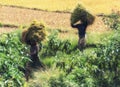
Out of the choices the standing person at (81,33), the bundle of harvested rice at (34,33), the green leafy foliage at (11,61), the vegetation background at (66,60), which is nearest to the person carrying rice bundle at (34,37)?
the bundle of harvested rice at (34,33)

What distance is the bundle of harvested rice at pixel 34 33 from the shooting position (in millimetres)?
14023

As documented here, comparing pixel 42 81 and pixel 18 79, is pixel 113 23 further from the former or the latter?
pixel 18 79

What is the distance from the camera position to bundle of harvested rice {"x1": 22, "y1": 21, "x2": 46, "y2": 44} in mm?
14023

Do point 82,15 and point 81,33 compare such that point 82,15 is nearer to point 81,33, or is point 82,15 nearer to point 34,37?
point 81,33

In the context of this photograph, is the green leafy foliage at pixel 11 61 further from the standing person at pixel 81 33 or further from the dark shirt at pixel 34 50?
the standing person at pixel 81 33

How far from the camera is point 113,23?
637 inches

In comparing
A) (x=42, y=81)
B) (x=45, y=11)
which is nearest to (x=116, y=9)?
(x=45, y=11)

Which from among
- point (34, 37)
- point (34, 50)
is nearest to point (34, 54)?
point (34, 50)

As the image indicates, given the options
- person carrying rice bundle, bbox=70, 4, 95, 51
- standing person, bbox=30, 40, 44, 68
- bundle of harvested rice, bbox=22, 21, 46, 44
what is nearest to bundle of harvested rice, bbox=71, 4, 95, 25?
person carrying rice bundle, bbox=70, 4, 95, 51

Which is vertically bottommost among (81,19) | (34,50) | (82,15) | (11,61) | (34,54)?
(34,54)

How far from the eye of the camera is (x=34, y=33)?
46.0 feet

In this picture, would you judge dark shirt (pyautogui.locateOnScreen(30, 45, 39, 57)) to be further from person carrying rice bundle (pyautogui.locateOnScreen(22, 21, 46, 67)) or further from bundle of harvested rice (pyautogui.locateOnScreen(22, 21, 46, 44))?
bundle of harvested rice (pyautogui.locateOnScreen(22, 21, 46, 44))

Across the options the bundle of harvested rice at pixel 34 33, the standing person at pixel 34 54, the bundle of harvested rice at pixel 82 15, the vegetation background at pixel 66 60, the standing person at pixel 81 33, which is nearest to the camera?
the vegetation background at pixel 66 60

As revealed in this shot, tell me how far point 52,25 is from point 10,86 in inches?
292
